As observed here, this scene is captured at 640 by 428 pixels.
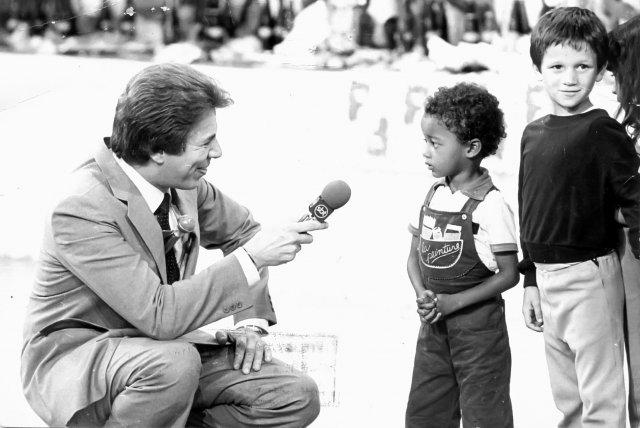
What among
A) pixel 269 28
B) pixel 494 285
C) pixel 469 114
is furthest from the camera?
pixel 269 28

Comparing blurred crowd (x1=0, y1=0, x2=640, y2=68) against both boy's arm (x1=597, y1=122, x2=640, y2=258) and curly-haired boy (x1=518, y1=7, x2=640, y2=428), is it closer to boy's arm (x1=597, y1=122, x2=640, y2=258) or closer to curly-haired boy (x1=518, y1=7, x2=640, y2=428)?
curly-haired boy (x1=518, y1=7, x2=640, y2=428)

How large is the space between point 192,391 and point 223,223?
0.60m

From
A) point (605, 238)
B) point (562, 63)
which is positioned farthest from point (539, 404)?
point (562, 63)

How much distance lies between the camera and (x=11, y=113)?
3.96m

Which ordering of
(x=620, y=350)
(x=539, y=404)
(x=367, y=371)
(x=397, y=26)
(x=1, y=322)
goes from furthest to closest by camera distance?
(x=397, y=26), (x=1, y=322), (x=367, y=371), (x=539, y=404), (x=620, y=350)

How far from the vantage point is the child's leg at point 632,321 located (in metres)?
2.49

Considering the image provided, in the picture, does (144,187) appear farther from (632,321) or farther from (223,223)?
(632,321)

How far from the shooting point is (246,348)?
249 centimetres

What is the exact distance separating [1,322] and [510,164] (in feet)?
6.94

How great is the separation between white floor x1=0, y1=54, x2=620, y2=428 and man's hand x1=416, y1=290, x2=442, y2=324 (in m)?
1.19

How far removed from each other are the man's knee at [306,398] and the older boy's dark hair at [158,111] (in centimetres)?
67

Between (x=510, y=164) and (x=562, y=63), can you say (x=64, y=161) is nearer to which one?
(x=510, y=164)

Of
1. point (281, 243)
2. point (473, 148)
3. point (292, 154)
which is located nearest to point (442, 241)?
point (473, 148)

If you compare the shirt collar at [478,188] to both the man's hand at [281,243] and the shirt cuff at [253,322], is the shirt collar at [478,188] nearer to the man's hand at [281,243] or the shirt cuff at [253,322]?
the man's hand at [281,243]
